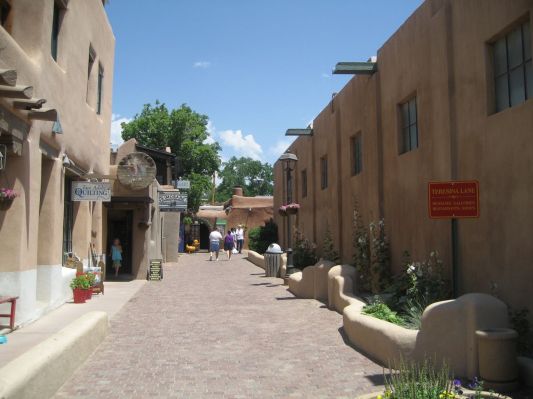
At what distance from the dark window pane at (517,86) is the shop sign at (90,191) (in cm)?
834

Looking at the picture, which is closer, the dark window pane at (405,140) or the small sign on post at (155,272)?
the dark window pane at (405,140)

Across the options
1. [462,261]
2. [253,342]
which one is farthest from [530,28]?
[253,342]

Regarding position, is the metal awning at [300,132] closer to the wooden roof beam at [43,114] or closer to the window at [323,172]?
the window at [323,172]

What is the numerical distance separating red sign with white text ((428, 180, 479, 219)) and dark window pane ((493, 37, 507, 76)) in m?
1.79

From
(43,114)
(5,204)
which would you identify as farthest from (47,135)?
(5,204)

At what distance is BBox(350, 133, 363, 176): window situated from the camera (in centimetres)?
1379

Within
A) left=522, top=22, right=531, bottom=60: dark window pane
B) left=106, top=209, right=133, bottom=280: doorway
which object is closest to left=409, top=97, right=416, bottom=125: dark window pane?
left=522, top=22, right=531, bottom=60: dark window pane

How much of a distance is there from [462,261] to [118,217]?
47.1ft

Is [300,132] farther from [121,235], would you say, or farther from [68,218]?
[68,218]

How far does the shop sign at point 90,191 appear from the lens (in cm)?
1193

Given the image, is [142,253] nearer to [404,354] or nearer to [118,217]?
[118,217]

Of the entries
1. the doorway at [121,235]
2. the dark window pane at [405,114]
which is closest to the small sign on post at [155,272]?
the doorway at [121,235]

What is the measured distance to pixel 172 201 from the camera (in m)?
21.1

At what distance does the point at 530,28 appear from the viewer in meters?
6.90
